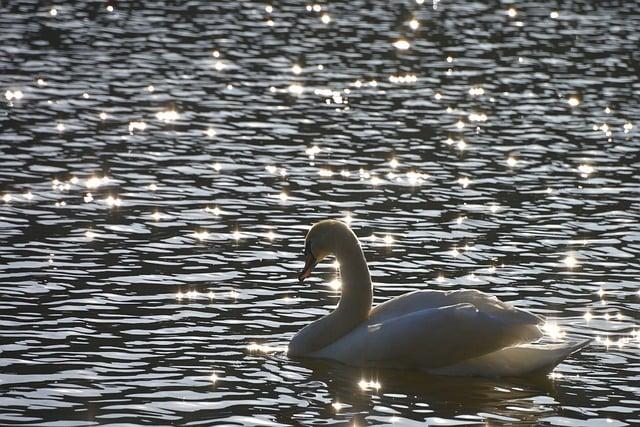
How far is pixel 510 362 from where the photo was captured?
16359 millimetres

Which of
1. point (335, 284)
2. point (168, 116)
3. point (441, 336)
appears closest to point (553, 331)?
point (441, 336)

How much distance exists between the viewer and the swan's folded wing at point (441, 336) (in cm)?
1595

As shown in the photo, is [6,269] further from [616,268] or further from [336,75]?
[336,75]

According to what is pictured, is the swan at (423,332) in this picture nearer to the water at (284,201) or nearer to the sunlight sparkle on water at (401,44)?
the water at (284,201)

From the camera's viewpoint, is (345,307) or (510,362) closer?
(510,362)

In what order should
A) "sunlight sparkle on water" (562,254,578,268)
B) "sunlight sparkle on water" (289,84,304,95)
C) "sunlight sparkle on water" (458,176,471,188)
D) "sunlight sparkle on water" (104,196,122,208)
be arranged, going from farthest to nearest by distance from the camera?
"sunlight sparkle on water" (289,84,304,95) → "sunlight sparkle on water" (458,176,471,188) → "sunlight sparkle on water" (104,196,122,208) → "sunlight sparkle on water" (562,254,578,268)

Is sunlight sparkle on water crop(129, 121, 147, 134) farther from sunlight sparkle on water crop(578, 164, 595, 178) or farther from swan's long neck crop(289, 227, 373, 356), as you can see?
swan's long neck crop(289, 227, 373, 356)

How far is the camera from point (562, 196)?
25312 mm

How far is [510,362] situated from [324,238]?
2.67 m

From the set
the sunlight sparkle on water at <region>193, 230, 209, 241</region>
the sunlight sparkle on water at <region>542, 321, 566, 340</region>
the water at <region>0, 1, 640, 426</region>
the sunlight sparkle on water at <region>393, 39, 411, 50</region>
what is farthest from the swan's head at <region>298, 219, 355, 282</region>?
the sunlight sparkle on water at <region>393, 39, 411, 50</region>

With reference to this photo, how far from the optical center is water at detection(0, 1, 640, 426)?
15648mm

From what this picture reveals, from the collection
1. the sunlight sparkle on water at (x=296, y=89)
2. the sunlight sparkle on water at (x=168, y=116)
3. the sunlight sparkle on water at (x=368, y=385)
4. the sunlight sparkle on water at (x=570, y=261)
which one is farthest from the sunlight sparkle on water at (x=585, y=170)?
the sunlight sparkle on water at (x=368, y=385)

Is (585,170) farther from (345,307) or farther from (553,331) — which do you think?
(345,307)

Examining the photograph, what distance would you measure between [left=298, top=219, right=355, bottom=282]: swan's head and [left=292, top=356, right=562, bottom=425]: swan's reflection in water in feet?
4.47
